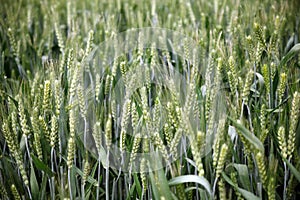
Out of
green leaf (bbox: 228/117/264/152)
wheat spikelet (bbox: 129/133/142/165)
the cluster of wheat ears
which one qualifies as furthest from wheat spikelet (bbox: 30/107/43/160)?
green leaf (bbox: 228/117/264/152)

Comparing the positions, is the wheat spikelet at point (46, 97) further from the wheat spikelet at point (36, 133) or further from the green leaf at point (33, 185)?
the green leaf at point (33, 185)

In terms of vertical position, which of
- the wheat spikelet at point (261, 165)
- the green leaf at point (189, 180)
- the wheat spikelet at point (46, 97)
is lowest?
the green leaf at point (189, 180)

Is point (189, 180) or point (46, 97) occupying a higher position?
point (46, 97)

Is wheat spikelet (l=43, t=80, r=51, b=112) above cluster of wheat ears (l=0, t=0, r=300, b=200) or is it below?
above

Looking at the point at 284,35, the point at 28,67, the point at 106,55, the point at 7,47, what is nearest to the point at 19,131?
the point at 106,55

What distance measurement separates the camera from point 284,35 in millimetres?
1520

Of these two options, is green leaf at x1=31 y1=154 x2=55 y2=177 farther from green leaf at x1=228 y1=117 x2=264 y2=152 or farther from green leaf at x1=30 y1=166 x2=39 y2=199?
green leaf at x1=228 y1=117 x2=264 y2=152

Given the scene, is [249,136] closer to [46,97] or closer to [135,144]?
[135,144]

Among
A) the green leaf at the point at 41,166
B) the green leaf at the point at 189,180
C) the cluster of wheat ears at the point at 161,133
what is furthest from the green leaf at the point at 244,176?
the green leaf at the point at 41,166

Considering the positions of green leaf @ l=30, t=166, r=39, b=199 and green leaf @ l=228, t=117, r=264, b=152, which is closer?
green leaf @ l=228, t=117, r=264, b=152

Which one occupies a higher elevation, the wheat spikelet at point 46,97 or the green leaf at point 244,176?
the wheat spikelet at point 46,97

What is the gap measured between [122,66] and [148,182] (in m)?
0.27

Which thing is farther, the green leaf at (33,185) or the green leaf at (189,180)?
the green leaf at (33,185)

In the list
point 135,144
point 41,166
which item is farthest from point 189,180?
point 41,166
